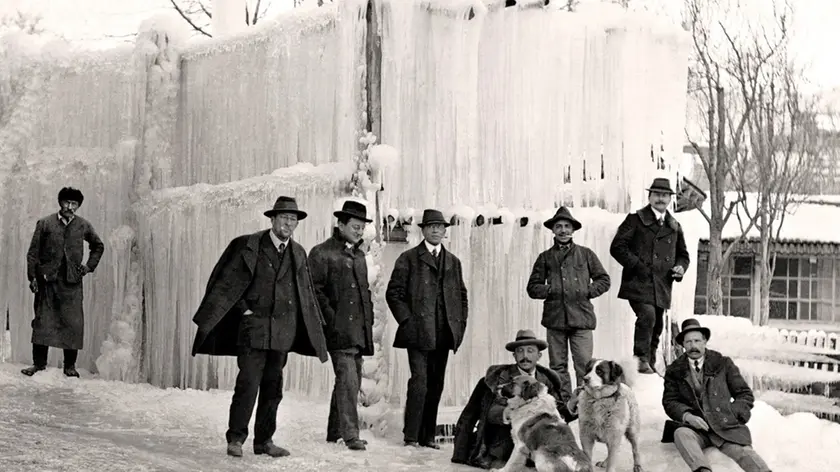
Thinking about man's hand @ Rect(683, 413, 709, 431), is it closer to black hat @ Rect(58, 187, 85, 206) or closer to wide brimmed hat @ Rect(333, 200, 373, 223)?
wide brimmed hat @ Rect(333, 200, 373, 223)

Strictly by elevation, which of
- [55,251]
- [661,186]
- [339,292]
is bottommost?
[339,292]

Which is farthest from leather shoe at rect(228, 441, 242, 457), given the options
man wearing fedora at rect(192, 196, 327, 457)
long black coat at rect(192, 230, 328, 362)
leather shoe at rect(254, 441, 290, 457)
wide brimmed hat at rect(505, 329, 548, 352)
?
wide brimmed hat at rect(505, 329, 548, 352)

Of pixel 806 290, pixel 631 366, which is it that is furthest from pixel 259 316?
pixel 806 290

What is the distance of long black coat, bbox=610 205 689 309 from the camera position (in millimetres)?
9312

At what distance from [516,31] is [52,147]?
576cm

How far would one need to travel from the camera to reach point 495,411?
300 inches

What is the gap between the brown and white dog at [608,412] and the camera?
711cm

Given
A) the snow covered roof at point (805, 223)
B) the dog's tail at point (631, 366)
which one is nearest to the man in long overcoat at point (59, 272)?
the dog's tail at point (631, 366)

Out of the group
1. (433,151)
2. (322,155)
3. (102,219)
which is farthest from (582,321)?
(102,219)

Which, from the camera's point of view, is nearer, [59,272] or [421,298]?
[421,298]

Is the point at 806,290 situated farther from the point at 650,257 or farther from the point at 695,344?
the point at 695,344

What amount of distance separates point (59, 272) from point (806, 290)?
21921mm

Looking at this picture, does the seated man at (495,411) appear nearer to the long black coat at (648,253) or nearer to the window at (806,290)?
the long black coat at (648,253)

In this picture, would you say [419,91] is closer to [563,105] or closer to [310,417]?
[563,105]
